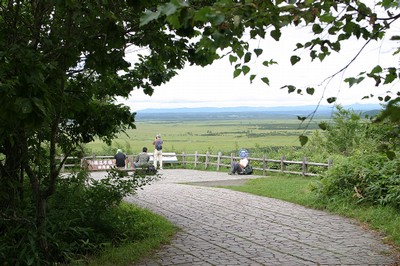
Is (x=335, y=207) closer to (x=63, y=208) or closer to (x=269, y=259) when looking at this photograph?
(x=269, y=259)

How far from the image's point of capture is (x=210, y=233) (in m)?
8.67

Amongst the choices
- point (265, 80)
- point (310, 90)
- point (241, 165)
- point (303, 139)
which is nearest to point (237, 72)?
point (265, 80)

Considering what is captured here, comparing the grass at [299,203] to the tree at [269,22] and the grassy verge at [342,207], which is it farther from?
the tree at [269,22]

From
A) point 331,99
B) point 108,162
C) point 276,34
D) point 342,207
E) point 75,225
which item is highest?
point 276,34

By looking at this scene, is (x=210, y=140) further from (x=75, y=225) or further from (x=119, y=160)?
(x=75, y=225)

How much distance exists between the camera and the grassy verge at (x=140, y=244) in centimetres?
679

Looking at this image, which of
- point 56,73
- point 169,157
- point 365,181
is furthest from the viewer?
point 169,157

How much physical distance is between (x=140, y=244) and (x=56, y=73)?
144 inches

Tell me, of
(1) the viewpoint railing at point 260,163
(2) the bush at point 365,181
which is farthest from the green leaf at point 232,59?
(1) the viewpoint railing at point 260,163

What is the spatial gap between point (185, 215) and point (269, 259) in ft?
13.5

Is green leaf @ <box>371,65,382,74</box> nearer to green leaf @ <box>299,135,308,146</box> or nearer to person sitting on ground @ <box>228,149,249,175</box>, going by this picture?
green leaf @ <box>299,135,308,146</box>

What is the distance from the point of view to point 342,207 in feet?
34.9

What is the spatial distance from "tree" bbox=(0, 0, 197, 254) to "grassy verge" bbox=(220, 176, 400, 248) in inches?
186

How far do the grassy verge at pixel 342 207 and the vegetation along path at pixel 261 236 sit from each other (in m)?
0.26
